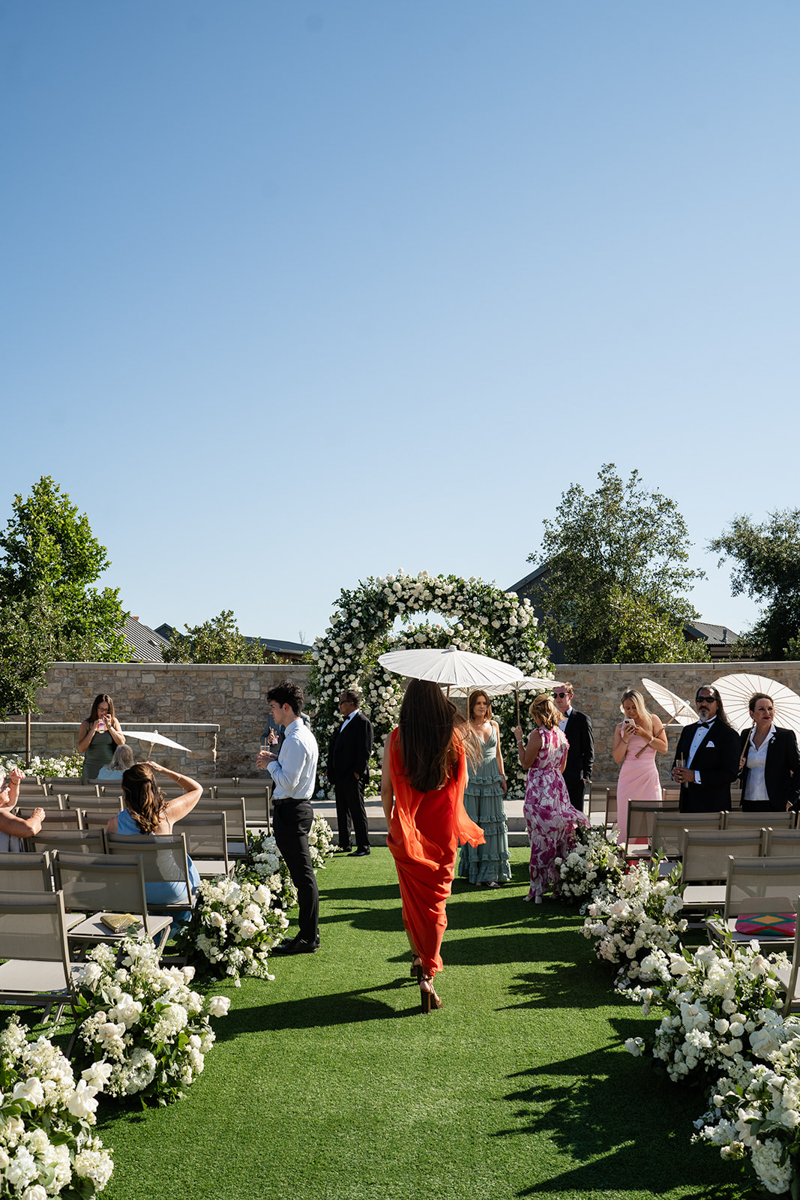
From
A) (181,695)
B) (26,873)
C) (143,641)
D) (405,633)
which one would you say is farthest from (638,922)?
(143,641)

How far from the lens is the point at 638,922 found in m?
5.30

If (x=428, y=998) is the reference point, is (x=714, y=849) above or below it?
above

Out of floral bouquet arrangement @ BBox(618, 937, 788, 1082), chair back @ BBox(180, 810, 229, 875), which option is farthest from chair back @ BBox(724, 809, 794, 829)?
chair back @ BBox(180, 810, 229, 875)

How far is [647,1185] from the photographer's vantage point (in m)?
3.21

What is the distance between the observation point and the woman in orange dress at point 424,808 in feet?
16.8

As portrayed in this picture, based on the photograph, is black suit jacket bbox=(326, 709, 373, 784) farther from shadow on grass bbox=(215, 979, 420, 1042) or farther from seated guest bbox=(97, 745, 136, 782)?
shadow on grass bbox=(215, 979, 420, 1042)

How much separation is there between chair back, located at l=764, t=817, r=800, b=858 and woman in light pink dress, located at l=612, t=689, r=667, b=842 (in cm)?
255

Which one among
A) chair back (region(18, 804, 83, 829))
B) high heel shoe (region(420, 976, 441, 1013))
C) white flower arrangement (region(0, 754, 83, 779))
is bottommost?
high heel shoe (region(420, 976, 441, 1013))

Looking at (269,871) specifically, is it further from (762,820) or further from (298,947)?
(762,820)

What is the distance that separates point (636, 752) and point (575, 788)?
0.88 meters

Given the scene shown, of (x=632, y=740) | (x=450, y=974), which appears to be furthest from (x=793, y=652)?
(x=450, y=974)

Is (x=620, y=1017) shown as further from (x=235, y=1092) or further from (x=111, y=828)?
(x=111, y=828)

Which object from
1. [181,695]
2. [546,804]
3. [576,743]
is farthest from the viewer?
[181,695]

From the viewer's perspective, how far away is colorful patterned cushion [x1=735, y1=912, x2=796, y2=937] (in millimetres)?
4777
